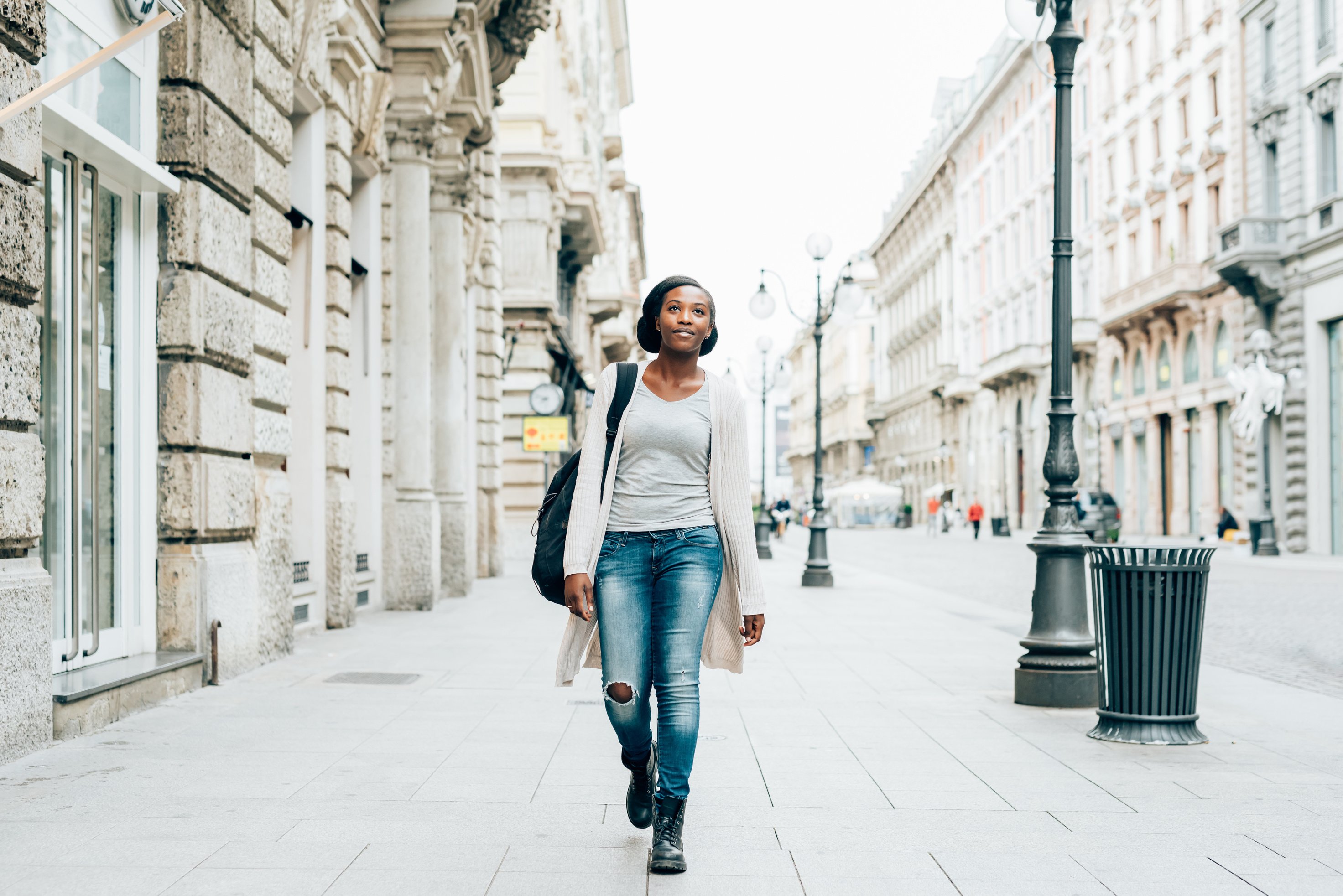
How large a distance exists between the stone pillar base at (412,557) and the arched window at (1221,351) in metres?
28.6

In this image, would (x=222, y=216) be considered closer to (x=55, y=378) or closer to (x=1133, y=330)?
(x=55, y=378)

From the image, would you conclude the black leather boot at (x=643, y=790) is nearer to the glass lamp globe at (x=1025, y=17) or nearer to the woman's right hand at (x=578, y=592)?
the woman's right hand at (x=578, y=592)

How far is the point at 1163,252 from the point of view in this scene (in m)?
42.5

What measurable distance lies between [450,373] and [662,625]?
12.7m

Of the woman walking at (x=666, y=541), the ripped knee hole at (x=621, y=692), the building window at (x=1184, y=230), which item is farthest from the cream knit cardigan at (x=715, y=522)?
the building window at (x=1184, y=230)

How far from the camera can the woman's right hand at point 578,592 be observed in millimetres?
4289

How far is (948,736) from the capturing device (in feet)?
22.9

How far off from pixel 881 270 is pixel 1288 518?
6590 cm

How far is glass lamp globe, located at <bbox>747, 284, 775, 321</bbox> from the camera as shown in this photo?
25.9 meters

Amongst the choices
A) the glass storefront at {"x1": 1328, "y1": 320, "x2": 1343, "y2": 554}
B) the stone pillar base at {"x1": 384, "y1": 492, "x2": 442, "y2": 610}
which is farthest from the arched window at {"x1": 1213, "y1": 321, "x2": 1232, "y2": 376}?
the stone pillar base at {"x1": 384, "y1": 492, "x2": 442, "y2": 610}

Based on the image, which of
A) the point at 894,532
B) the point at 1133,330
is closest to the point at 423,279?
the point at 1133,330

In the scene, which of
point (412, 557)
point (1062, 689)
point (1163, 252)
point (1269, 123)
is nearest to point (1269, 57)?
point (1269, 123)

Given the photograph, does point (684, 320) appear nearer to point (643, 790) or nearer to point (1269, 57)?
point (643, 790)

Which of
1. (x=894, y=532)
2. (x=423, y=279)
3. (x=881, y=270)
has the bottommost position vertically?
(x=894, y=532)
